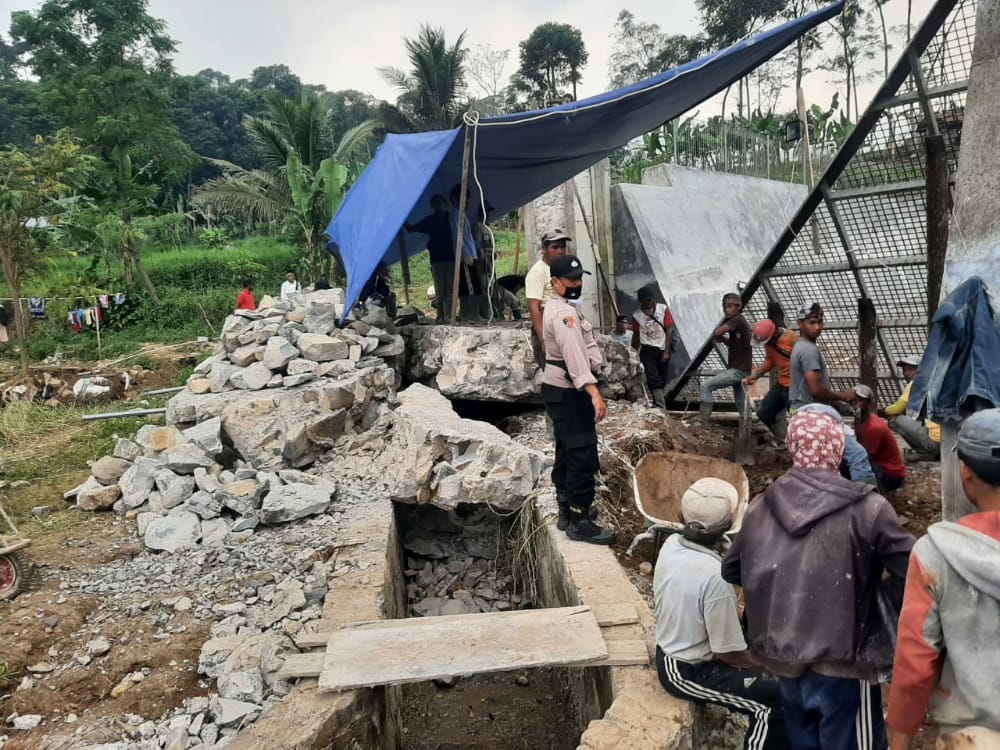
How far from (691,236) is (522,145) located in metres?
4.53

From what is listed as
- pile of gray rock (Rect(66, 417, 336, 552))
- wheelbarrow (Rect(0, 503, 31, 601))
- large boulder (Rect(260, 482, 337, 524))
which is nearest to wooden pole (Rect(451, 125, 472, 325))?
pile of gray rock (Rect(66, 417, 336, 552))

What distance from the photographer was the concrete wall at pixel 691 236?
9141 mm

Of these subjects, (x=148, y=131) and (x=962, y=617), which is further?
(x=148, y=131)

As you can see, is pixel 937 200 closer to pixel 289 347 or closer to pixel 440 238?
pixel 440 238

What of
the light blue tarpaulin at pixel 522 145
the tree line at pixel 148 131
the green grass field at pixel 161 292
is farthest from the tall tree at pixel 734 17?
the light blue tarpaulin at pixel 522 145

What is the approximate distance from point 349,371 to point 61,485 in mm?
2694

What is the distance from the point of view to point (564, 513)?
3646 mm

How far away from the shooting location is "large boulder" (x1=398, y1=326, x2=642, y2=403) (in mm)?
6000

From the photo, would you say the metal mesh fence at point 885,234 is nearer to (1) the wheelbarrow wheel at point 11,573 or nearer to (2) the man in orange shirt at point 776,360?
(2) the man in orange shirt at point 776,360

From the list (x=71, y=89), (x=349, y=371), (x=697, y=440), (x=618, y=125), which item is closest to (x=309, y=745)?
(x=349, y=371)

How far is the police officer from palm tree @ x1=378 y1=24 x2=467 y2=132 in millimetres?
16090

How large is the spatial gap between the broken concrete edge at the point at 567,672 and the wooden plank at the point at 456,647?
0.36ft

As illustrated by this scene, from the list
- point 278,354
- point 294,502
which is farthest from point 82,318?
point 294,502

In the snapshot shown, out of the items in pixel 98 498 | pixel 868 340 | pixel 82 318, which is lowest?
pixel 98 498
